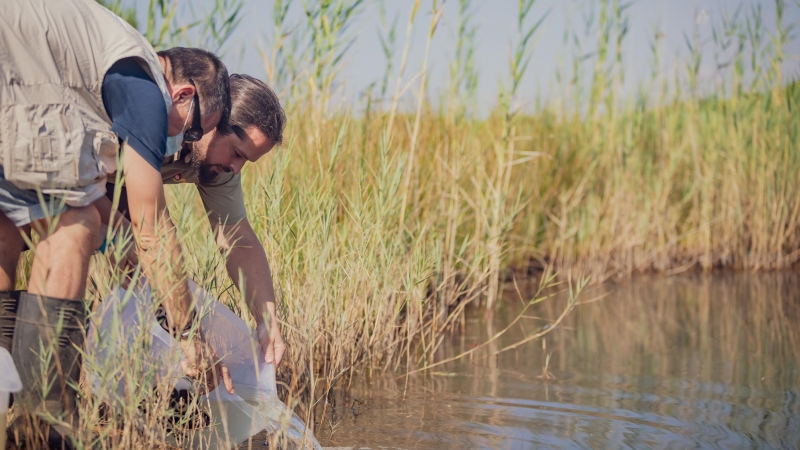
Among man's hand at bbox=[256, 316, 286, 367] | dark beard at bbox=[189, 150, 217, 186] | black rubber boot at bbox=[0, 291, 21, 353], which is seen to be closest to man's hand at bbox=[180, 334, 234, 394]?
man's hand at bbox=[256, 316, 286, 367]

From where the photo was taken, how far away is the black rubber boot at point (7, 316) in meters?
2.08

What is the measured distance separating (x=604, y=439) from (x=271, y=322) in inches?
47.1

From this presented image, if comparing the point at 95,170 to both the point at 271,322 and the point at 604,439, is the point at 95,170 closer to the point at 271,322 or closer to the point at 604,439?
the point at 271,322

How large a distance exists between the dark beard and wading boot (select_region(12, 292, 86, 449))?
2.13ft

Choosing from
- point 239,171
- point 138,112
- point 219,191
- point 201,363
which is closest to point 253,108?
point 239,171

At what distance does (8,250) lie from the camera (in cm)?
213

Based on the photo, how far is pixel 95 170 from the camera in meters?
2.00

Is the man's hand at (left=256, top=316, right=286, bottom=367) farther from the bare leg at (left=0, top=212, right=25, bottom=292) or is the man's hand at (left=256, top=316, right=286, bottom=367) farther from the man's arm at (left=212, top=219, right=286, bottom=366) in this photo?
the bare leg at (left=0, top=212, right=25, bottom=292)

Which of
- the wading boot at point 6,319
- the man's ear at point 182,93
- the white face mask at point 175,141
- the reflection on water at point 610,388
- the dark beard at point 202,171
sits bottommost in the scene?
the reflection on water at point 610,388

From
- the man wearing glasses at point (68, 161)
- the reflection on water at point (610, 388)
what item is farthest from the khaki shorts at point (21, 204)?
the reflection on water at point (610, 388)

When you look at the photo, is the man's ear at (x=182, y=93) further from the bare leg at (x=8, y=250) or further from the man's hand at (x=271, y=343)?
the man's hand at (x=271, y=343)

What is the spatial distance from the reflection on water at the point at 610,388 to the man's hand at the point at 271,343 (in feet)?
1.23

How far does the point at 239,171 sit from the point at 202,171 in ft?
0.38

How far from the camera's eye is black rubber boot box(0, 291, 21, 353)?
2078 mm
